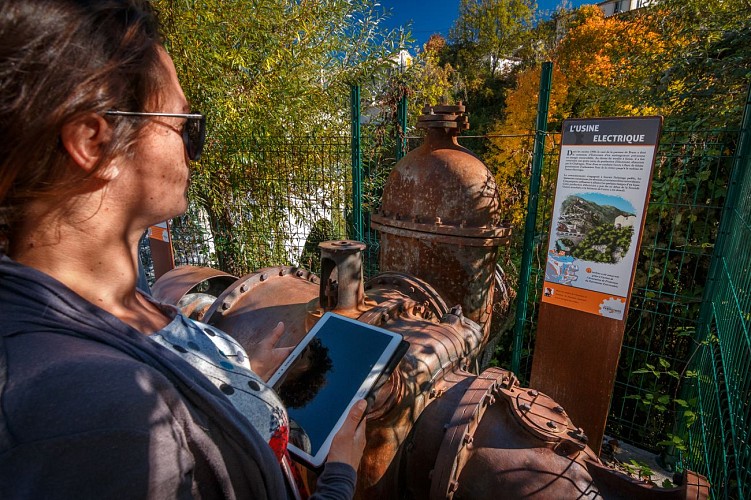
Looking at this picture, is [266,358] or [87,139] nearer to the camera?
[87,139]

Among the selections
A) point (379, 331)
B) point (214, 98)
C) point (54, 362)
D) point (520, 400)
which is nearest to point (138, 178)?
point (54, 362)

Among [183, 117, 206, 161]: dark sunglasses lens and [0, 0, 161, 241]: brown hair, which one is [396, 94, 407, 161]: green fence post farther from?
[0, 0, 161, 241]: brown hair

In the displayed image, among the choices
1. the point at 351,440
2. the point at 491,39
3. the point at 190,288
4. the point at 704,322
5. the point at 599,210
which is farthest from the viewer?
the point at 491,39

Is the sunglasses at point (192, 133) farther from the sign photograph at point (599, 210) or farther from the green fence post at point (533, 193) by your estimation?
the green fence post at point (533, 193)

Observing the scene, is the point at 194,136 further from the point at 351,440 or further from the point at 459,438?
the point at 459,438

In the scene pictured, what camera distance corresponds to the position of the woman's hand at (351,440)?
1328 mm

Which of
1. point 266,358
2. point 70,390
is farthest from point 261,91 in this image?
point 70,390

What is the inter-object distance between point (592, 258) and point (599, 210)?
1.11ft

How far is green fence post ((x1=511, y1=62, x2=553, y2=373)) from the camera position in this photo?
136 inches

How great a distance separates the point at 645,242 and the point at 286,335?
393 centimetres

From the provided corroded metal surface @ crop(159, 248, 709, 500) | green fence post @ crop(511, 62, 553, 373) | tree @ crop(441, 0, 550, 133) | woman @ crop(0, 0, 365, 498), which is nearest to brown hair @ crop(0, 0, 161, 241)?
woman @ crop(0, 0, 365, 498)

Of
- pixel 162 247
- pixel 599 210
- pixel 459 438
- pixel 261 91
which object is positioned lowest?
pixel 459 438

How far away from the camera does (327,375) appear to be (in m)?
1.60

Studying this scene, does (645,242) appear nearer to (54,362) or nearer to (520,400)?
(520,400)
